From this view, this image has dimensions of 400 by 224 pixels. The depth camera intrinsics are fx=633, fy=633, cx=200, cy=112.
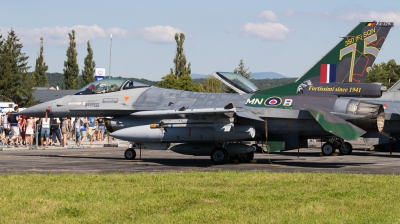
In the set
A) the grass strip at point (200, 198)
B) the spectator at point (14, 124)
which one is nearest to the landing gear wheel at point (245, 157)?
the grass strip at point (200, 198)

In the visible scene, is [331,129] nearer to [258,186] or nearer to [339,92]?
[339,92]

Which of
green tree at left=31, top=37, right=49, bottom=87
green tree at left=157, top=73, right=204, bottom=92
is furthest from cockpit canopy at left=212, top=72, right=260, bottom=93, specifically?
green tree at left=31, top=37, right=49, bottom=87

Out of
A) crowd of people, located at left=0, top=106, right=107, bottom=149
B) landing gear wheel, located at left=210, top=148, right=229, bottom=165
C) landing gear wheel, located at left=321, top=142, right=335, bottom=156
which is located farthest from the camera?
crowd of people, located at left=0, top=106, right=107, bottom=149

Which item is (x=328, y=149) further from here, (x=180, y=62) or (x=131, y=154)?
(x=180, y=62)

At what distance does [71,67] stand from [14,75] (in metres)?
26.8

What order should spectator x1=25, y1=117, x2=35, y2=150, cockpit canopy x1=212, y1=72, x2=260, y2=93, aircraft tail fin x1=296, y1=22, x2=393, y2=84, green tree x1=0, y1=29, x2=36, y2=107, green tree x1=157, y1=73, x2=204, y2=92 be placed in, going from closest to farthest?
1. aircraft tail fin x1=296, y1=22, x2=393, y2=84
2. cockpit canopy x1=212, y1=72, x2=260, y2=93
3. spectator x1=25, y1=117, x2=35, y2=150
4. green tree x1=0, y1=29, x2=36, y2=107
5. green tree x1=157, y1=73, x2=204, y2=92

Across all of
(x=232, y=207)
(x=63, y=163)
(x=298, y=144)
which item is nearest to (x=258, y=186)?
(x=232, y=207)

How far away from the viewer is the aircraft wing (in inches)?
675

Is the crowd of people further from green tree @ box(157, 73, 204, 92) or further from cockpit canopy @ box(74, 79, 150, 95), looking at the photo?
green tree @ box(157, 73, 204, 92)

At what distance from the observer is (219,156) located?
19297 millimetres

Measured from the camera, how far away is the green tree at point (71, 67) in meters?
102

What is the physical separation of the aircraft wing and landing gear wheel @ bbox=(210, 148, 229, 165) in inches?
117

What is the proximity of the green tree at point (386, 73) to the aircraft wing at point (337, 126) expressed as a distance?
59616mm

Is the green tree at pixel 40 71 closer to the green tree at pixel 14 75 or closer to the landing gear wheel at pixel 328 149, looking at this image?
the green tree at pixel 14 75
